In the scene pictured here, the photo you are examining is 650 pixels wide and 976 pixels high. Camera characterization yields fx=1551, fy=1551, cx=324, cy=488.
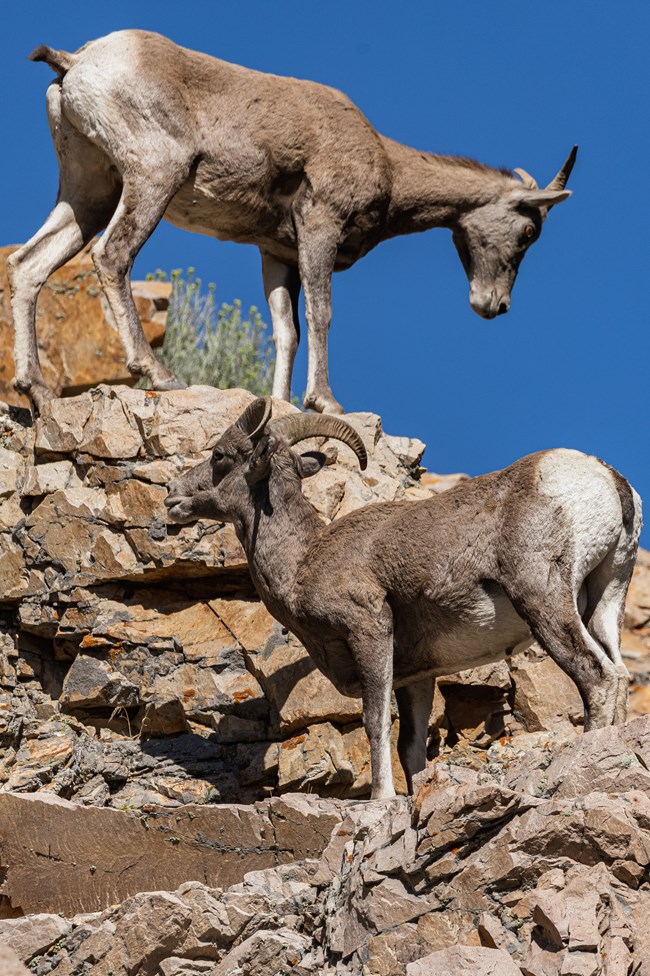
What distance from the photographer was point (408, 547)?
364 inches

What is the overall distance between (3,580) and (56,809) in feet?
8.82

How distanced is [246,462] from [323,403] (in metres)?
2.58

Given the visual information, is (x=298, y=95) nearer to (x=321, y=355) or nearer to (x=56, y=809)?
(x=321, y=355)

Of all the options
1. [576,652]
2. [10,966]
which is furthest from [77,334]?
[10,966]

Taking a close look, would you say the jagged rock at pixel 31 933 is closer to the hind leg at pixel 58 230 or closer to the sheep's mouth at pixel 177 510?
the sheep's mouth at pixel 177 510

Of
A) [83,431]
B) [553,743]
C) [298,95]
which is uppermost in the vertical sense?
[298,95]

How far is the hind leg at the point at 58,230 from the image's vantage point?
12391 millimetres

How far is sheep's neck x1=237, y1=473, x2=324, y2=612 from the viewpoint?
9656 mm

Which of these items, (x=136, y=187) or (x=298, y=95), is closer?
(x=136, y=187)

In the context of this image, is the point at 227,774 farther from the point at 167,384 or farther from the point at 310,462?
the point at 167,384

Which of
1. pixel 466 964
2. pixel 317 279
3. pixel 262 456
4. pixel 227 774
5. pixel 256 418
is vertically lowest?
pixel 466 964

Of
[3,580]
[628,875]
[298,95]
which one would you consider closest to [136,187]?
[298,95]

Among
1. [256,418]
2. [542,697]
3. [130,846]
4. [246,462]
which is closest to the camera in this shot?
[130,846]

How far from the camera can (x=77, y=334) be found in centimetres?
1705
